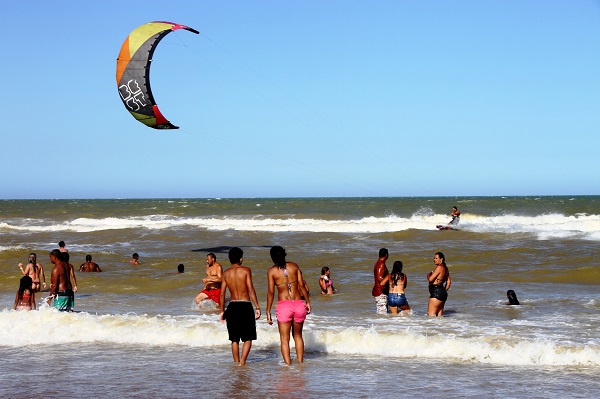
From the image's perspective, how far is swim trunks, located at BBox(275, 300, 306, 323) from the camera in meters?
8.28

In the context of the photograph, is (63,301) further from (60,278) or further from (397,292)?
(397,292)

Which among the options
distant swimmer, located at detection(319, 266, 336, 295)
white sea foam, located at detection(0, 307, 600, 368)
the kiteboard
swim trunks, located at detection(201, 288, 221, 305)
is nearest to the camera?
white sea foam, located at detection(0, 307, 600, 368)

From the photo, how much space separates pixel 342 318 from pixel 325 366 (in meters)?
3.46

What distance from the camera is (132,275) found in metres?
19.4

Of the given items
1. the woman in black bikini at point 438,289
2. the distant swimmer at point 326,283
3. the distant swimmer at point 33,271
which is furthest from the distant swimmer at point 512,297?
the distant swimmer at point 33,271

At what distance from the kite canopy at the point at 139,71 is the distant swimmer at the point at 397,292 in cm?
804

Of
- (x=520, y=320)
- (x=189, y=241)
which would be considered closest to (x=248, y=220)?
(x=189, y=241)

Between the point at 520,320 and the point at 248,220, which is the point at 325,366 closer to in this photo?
the point at 520,320

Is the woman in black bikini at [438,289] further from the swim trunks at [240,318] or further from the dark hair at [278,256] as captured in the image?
the swim trunks at [240,318]

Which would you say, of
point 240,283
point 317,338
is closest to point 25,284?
point 317,338

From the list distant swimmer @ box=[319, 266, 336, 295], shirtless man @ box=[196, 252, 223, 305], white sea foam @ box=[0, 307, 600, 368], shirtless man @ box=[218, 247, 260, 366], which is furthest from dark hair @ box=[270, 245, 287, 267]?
distant swimmer @ box=[319, 266, 336, 295]

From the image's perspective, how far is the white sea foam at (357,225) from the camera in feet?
120

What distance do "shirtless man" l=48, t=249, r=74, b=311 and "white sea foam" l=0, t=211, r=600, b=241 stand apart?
78.5 feet

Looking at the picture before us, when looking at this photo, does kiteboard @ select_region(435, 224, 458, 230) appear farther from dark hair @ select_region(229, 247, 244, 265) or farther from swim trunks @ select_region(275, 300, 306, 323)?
dark hair @ select_region(229, 247, 244, 265)
